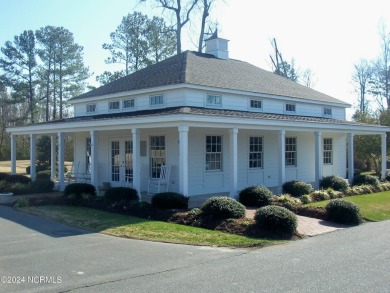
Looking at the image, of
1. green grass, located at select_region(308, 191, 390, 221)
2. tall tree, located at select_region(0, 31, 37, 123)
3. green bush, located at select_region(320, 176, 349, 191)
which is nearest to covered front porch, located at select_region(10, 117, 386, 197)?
green bush, located at select_region(320, 176, 349, 191)

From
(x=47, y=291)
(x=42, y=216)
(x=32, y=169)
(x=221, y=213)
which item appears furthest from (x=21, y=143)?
(x=47, y=291)

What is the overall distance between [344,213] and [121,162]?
11198mm

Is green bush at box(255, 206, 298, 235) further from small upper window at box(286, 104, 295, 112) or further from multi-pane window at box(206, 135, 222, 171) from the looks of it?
small upper window at box(286, 104, 295, 112)

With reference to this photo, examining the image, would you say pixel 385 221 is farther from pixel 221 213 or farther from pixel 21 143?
pixel 21 143

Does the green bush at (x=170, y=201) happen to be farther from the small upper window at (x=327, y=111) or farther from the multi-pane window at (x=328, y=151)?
the small upper window at (x=327, y=111)

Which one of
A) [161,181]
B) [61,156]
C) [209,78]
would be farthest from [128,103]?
[161,181]

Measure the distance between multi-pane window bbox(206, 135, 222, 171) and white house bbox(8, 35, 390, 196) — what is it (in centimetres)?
4

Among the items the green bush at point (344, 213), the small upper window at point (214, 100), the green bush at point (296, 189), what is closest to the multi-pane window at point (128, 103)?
the small upper window at point (214, 100)

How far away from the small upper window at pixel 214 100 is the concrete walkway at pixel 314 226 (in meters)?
6.69

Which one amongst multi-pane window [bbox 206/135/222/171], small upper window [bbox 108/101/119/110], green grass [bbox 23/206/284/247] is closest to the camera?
green grass [bbox 23/206/284/247]

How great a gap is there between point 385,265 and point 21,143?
178 feet

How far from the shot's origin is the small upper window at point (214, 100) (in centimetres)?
1909

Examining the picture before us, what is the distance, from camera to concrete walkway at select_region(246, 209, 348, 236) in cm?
1173

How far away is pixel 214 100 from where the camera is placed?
1933cm
